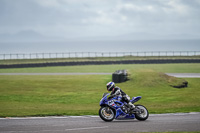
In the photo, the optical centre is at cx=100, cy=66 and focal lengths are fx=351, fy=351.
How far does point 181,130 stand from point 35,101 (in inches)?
519

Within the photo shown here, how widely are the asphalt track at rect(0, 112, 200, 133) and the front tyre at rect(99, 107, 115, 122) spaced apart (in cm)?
27

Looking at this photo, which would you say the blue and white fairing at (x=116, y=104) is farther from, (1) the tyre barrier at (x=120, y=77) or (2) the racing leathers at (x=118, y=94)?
(1) the tyre barrier at (x=120, y=77)

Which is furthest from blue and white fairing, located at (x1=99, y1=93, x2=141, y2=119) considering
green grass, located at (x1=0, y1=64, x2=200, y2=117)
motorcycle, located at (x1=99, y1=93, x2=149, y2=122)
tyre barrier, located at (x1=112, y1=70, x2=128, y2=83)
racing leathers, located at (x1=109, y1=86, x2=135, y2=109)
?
tyre barrier, located at (x1=112, y1=70, x2=128, y2=83)

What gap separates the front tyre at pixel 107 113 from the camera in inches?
599

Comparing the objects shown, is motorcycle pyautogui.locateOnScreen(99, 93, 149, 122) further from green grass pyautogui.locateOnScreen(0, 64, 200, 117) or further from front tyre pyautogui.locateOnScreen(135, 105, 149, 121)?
green grass pyautogui.locateOnScreen(0, 64, 200, 117)

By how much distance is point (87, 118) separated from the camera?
1619 cm

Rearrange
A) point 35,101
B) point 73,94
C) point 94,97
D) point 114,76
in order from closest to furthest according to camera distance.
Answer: point 35,101
point 94,97
point 73,94
point 114,76

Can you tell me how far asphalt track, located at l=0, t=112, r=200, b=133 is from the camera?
13.2 metres

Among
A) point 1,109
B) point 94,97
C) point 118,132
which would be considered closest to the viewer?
point 118,132

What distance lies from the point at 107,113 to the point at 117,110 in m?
0.47

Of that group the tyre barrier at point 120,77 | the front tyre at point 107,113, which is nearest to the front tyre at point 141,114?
the front tyre at point 107,113

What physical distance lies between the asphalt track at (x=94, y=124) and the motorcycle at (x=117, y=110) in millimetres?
239

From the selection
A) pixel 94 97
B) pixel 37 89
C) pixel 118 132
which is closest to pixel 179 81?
pixel 94 97

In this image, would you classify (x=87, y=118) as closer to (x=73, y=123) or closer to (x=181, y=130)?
(x=73, y=123)
